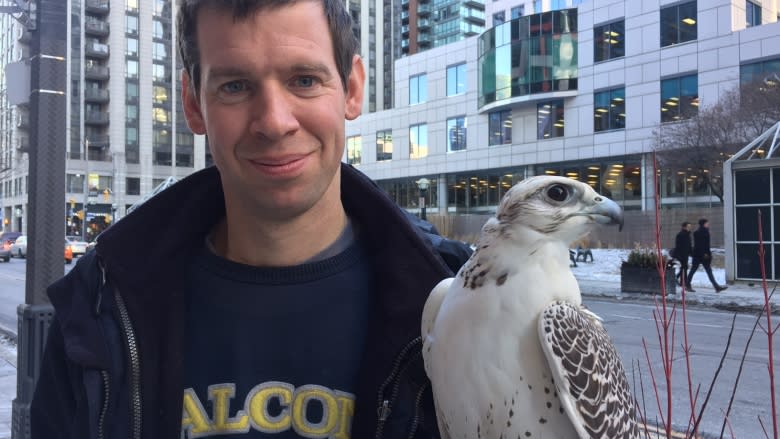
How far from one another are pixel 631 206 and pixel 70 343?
3290cm

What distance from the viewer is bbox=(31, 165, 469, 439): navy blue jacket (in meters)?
1.56

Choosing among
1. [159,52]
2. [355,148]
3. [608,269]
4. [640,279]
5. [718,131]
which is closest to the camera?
[640,279]

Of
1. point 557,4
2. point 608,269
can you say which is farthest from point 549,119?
point 608,269

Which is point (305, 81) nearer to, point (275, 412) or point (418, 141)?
point (275, 412)

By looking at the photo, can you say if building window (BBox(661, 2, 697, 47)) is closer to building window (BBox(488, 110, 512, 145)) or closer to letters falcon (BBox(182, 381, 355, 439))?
building window (BBox(488, 110, 512, 145))

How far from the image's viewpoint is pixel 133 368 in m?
1.61

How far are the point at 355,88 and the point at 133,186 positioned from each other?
228 feet

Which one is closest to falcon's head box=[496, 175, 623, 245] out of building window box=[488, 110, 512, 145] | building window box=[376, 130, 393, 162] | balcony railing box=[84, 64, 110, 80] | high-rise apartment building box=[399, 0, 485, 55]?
building window box=[488, 110, 512, 145]

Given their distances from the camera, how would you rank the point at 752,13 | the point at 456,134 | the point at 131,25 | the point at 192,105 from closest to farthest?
the point at 192,105
the point at 752,13
the point at 456,134
the point at 131,25

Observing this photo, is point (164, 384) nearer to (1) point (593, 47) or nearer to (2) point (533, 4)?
(1) point (593, 47)

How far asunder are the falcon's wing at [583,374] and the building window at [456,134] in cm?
3845

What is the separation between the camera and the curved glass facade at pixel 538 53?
3356 cm

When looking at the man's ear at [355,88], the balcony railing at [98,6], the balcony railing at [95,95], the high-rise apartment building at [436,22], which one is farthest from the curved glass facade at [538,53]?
the high-rise apartment building at [436,22]

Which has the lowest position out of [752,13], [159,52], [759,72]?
[759,72]
